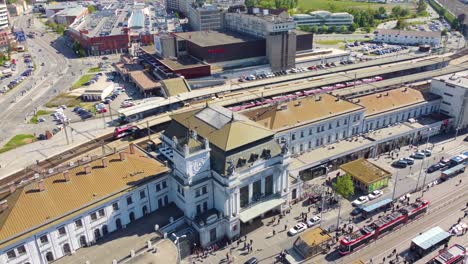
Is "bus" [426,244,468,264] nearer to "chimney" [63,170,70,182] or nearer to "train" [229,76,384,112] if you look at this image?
"train" [229,76,384,112]

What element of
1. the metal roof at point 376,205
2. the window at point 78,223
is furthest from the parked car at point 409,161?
the window at point 78,223

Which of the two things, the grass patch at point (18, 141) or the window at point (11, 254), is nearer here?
the window at point (11, 254)

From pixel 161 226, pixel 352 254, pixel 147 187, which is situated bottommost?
pixel 352 254

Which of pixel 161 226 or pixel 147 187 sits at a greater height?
pixel 147 187

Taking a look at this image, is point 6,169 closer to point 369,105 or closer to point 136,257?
point 136,257

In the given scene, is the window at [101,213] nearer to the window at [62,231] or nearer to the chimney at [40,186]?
the window at [62,231]

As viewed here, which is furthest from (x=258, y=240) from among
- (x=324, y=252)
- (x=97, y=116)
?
(x=97, y=116)
